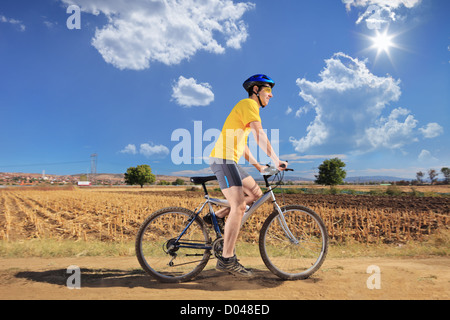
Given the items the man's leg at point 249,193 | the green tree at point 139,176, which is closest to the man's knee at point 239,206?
the man's leg at point 249,193

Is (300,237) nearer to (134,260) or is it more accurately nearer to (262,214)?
(134,260)

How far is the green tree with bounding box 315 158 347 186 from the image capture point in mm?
84750

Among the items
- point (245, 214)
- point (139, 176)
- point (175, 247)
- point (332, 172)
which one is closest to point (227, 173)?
point (245, 214)

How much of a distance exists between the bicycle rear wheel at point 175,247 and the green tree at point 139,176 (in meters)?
95.9

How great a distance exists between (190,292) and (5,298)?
81.4 inches

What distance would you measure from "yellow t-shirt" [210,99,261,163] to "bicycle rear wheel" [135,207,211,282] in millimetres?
1008

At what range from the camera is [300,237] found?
423 cm

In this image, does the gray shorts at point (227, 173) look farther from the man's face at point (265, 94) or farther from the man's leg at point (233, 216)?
the man's face at point (265, 94)

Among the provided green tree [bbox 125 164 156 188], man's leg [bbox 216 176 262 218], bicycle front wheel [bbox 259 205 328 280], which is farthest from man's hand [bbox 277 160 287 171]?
green tree [bbox 125 164 156 188]

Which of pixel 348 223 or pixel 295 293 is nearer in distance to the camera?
pixel 295 293

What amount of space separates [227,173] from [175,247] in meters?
1.33

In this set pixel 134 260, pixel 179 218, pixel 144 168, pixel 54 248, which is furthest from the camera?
pixel 144 168

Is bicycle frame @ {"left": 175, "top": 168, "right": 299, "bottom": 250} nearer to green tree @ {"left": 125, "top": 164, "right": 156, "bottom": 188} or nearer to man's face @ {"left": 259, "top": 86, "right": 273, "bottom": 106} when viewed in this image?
man's face @ {"left": 259, "top": 86, "right": 273, "bottom": 106}
